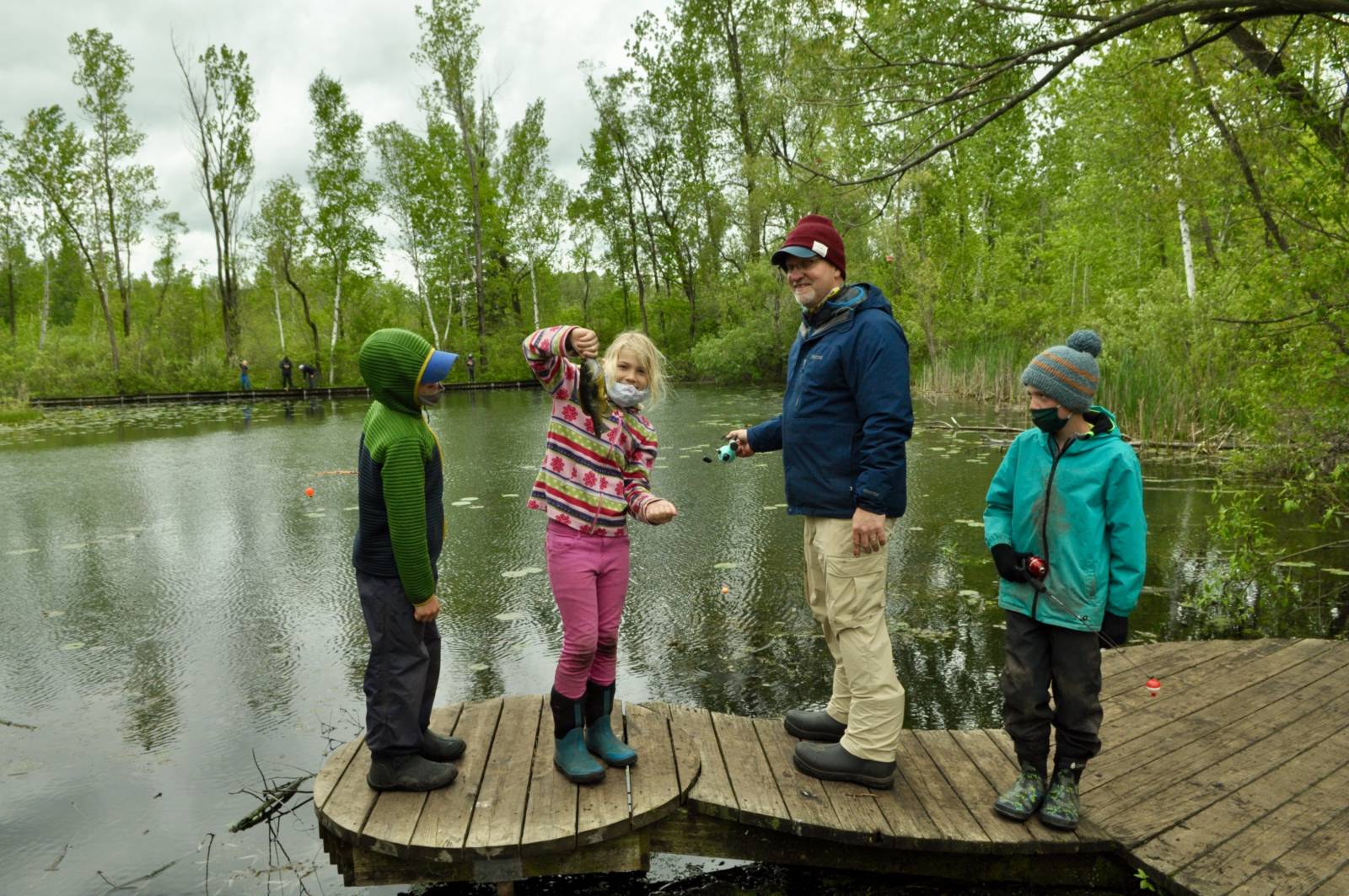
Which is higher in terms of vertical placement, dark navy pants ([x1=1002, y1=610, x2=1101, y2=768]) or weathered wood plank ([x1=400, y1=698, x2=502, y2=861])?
dark navy pants ([x1=1002, y1=610, x2=1101, y2=768])

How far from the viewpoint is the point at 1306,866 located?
2.32m

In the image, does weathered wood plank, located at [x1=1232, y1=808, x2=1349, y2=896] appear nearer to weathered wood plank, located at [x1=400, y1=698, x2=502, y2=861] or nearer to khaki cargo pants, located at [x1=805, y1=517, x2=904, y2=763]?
khaki cargo pants, located at [x1=805, y1=517, x2=904, y2=763]

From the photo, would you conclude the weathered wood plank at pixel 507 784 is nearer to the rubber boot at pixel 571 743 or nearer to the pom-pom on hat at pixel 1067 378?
the rubber boot at pixel 571 743

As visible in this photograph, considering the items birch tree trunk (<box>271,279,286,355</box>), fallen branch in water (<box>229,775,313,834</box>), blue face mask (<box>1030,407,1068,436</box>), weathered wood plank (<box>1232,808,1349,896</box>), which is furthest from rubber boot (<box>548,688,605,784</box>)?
birch tree trunk (<box>271,279,286,355</box>)

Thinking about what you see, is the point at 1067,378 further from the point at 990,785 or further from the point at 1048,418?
the point at 990,785

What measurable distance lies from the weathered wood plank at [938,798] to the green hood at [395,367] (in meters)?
2.12

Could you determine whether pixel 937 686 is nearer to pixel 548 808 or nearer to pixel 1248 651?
pixel 1248 651

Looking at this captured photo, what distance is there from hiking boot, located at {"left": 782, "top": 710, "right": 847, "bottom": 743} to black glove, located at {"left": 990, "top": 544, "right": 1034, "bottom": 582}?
2.91 feet

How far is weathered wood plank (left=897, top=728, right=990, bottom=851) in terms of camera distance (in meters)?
2.50

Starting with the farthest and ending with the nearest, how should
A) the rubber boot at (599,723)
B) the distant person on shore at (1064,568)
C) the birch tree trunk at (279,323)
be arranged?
the birch tree trunk at (279,323)
the rubber boot at (599,723)
the distant person on shore at (1064,568)

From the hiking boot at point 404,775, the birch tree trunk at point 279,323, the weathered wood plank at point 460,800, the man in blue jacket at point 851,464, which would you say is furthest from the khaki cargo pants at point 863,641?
the birch tree trunk at point 279,323

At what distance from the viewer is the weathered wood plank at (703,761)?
262 cm

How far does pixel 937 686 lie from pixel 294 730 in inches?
121

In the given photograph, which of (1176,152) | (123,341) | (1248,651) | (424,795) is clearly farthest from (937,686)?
(123,341)
